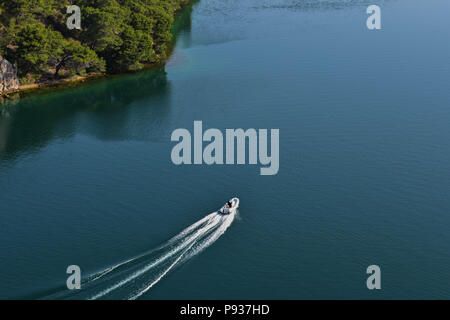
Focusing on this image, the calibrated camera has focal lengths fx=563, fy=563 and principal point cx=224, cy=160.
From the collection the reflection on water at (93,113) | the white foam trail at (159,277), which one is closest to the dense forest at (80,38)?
the reflection on water at (93,113)

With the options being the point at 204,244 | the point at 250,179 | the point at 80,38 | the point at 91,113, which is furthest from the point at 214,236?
the point at 80,38

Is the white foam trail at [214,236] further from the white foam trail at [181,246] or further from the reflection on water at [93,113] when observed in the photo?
the reflection on water at [93,113]

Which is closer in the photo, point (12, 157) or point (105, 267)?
point (105, 267)

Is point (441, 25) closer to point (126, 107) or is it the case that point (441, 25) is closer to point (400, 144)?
point (400, 144)

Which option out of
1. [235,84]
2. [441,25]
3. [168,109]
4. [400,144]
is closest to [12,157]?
[168,109]

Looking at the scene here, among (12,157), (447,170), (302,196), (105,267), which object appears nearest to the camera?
(105,267)

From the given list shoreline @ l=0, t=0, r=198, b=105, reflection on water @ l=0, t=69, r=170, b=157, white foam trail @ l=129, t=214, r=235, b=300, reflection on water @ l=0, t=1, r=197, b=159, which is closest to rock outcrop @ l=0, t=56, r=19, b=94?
shoreline @ l=0, t=0, r=198, b=105
